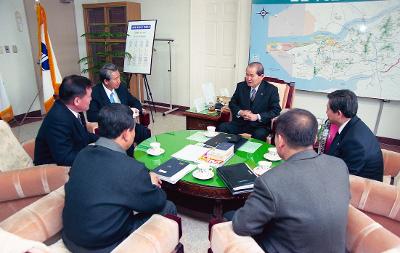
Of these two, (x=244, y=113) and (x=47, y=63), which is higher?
(x=47, y=63)

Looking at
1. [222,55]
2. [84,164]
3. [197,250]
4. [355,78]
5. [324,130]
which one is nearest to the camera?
[84,164]

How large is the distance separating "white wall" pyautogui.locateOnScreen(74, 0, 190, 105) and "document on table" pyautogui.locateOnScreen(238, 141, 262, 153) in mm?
3004

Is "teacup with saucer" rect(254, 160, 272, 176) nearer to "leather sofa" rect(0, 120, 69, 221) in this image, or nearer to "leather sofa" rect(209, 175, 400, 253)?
"leather sofa" rect(209, 175, 400, 253)

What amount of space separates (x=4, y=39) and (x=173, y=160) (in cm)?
392

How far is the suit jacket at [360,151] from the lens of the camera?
67.4 inches

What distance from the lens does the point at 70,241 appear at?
1.29 m

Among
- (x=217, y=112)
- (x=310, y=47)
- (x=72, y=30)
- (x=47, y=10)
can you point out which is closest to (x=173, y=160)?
(x=217, y=112)

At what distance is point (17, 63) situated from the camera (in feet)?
14.9

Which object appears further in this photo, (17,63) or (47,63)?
(17,63)

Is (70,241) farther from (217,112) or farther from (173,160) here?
(217,112)

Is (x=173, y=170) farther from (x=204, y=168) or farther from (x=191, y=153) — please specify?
(x=191, y=153)

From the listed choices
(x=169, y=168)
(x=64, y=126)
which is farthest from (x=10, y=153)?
(x=169, y=168)

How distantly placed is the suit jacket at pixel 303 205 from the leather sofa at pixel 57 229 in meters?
0.39

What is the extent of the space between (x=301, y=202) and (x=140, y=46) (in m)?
4.20
